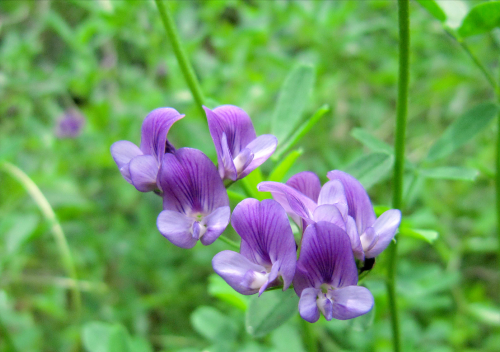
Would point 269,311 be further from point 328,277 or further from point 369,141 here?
point 369,141

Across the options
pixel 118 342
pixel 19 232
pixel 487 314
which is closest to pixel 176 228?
pixel 118 342

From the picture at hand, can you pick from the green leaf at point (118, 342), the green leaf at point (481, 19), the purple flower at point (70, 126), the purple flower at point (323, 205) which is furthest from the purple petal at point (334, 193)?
the purple flower at point (70, 126)

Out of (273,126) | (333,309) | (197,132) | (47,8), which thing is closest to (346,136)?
(197,132)

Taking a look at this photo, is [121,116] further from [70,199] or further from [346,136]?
[346,136]

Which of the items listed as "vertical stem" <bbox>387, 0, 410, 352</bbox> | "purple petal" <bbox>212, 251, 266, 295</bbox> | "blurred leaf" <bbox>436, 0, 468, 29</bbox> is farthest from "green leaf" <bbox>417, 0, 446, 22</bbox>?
"purple petal" <bbox>212, 251, 266, 295</bbox>

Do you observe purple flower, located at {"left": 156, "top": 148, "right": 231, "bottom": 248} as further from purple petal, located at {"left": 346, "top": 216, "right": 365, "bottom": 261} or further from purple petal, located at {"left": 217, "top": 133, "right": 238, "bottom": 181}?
purple petal, located at {"left": 346, "top": 216, "right": 365, "bottom": 261}
